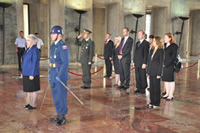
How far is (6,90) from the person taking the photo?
7.50 m

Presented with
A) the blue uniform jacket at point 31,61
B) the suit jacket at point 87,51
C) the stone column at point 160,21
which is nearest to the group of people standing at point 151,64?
the suit jacket at point 87,51

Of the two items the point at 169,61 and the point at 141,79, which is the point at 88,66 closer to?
the point at 141,79

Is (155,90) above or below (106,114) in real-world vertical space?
above

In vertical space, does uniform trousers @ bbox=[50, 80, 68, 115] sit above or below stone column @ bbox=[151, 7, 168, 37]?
below

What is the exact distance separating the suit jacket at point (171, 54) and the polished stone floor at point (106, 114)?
1.08 m

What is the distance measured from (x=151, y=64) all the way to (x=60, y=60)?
8.11 feet

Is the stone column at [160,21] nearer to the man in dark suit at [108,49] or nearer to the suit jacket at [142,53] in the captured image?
the man in dark suit at [108,49]

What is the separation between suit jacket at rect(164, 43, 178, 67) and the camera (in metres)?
6.39

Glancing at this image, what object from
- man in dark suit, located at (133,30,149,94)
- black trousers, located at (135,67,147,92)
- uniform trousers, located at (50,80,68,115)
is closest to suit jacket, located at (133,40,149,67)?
man in dark suit, located at (133,30,149,94)

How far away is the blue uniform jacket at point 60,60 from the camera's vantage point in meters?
4.32

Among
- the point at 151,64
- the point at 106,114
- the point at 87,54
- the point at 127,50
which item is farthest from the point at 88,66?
the point at 106,114

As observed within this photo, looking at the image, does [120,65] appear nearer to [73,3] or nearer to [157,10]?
[73,3]

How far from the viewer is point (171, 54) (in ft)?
21.2

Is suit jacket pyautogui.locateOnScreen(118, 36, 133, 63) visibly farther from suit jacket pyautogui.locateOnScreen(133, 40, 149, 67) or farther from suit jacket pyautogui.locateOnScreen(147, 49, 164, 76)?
suit jacket pyautogui.locateOnScreen(147, 49, 164, 76)
